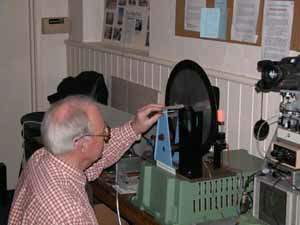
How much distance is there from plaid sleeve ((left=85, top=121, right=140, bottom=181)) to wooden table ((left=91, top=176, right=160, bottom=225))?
13 cm

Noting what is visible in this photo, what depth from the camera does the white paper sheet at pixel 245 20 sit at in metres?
2.63

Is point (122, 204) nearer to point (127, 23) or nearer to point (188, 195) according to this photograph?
point (188, 195)

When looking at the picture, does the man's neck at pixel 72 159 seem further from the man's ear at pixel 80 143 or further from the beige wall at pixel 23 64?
the beige wall at pixel 23 64

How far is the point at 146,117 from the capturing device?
251cm

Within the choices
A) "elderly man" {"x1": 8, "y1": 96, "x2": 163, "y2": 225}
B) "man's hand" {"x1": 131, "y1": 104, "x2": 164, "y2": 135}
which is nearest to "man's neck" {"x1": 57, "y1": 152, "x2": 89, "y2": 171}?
"elderly man" {"x1": 8, "y1": 96, "x2": 163, "y2": 225}

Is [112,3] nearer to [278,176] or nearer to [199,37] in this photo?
[199,37]

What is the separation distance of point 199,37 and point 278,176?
1106mm

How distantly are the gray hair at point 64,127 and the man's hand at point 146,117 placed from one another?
1.73ft

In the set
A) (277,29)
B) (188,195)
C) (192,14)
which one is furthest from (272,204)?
(192,14)

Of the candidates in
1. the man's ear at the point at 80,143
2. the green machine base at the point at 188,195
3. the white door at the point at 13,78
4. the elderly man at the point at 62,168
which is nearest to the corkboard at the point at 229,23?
the green machine base at the point at 188,195

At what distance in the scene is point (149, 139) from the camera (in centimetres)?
273

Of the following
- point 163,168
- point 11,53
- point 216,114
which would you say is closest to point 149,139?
point 163,168

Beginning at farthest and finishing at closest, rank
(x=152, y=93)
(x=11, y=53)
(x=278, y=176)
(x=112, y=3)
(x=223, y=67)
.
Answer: (x=11, y=53) < (x=112, y=3) < (x=152, y=93) < (x=223, y=67) < (x=278, y=176)

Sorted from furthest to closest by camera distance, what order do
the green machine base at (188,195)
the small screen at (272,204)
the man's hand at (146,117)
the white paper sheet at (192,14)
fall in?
the white paper sheet at (192,14)
the man's hand at (146,117)
the green machine base at (188,195)
the small screen at (272,204)
